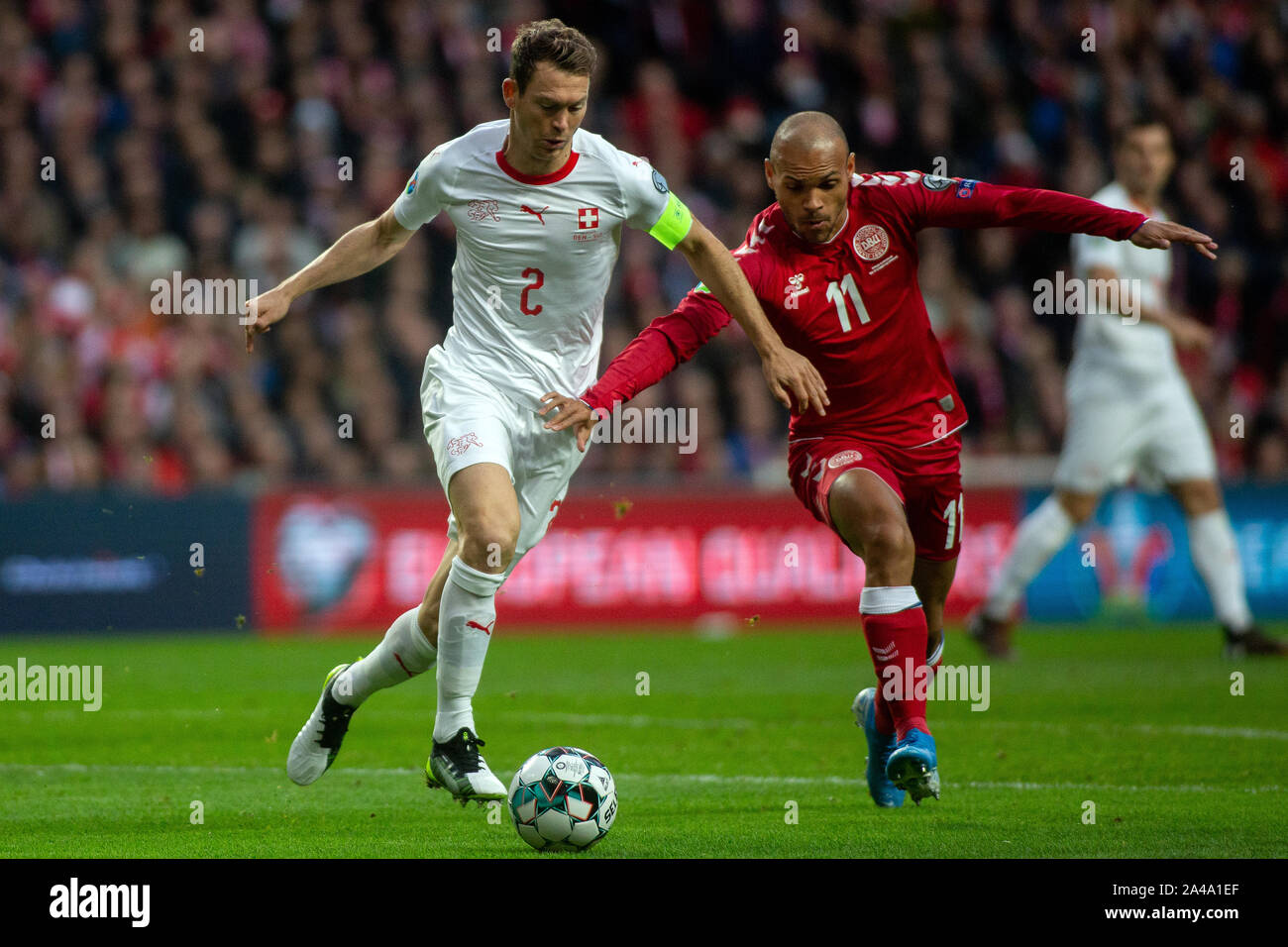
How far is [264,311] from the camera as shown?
5.84m

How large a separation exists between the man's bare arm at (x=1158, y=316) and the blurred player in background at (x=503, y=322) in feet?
15.6

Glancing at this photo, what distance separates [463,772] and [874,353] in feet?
6.68

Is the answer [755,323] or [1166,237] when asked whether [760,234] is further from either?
[1166,237]

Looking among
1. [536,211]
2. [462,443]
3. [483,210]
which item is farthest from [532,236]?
[462,443]

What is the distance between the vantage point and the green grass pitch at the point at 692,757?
Answer: 5336 millimetres

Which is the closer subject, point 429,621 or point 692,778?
point 429,621

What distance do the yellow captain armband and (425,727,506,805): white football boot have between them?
5.89 feet

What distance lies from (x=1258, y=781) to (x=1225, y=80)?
13.1 metres

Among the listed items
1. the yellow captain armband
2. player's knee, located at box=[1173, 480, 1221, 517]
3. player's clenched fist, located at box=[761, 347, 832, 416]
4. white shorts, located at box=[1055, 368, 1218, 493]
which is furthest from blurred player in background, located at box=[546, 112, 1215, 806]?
player's knee, located at box=[1173, 480, 1221, 517]

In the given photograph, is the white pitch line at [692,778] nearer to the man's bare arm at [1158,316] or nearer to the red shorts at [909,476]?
the red shorts at [909,476]

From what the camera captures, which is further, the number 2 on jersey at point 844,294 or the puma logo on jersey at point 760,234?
the puma logo on jersey at point 760,234

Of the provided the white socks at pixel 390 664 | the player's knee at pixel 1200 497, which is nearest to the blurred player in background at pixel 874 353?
the white socks at pixel 390 664

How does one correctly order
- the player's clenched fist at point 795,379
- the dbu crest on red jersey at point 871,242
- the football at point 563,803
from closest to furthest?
the football at point 563,803 < the player's clenched fist at point 795,379 < the dbu crest on red jersey at point 871,242

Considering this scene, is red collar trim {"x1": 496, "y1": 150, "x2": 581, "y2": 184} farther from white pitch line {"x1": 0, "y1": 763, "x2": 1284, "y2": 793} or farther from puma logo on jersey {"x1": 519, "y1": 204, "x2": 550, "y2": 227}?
white pitch line {"x1": 0, "y1": 763, "x2": 1284, "y2": 793}
